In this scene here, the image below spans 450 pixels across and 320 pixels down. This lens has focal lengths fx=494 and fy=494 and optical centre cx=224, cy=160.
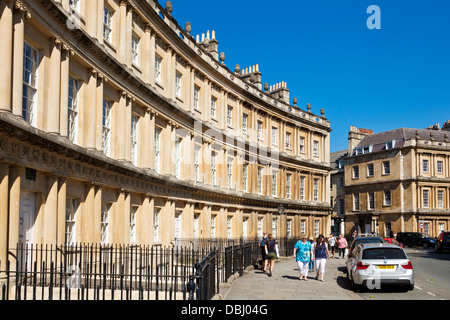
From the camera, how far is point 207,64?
3058cm

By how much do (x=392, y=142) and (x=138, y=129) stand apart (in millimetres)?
46993

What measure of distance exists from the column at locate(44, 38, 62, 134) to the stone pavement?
718cm

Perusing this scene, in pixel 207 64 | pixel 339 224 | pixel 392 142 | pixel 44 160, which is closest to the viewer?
pixel 44 160

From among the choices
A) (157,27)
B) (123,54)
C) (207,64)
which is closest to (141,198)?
(123,54)

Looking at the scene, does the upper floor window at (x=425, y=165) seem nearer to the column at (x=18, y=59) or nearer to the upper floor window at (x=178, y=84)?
the upper floor window at (x=178, y=84)

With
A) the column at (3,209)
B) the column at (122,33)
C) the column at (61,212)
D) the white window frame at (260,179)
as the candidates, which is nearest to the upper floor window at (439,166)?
the white window frame at (260,179)

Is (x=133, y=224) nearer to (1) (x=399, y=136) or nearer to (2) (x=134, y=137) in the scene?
(2) (x=134, y=137)

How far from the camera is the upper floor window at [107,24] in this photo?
19669mm

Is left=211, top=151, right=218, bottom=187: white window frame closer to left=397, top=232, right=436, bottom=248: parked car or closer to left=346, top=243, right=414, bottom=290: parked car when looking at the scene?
left=346, top=243, right=414, bottom=290: parked car

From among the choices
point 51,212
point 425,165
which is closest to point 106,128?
point 51,212

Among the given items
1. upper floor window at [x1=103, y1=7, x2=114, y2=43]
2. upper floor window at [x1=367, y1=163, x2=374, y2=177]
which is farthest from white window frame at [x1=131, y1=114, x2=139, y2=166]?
upper floor window at [x1=367, y1=163, x2=374, y2=177]

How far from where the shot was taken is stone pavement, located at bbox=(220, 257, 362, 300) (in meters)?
14.8

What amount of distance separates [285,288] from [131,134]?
389 inches
